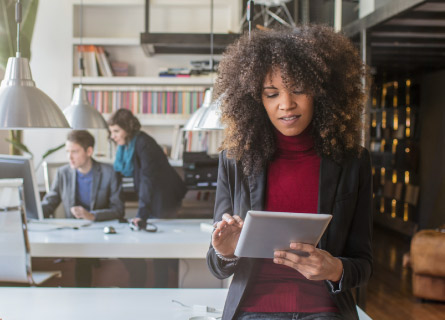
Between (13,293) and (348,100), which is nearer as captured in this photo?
(348,100)

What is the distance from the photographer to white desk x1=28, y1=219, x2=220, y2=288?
2.88 meters

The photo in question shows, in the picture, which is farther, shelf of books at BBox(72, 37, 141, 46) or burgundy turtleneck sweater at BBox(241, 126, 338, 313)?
shelf of books at BBox(72, 37, 141, 46)

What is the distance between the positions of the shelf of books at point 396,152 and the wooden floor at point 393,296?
1252 millimetres

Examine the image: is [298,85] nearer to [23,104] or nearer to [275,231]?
[275,231]

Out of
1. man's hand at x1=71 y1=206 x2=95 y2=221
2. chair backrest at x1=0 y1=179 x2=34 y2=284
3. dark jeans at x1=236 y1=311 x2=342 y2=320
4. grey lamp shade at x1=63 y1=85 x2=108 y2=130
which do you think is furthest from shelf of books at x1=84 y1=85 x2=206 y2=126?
dark jeans at x1=236 y1=311 x2=342 y2=320

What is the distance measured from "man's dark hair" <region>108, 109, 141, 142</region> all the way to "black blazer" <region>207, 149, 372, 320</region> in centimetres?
280

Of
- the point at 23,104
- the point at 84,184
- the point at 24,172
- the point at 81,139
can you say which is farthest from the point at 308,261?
the point at 84,184

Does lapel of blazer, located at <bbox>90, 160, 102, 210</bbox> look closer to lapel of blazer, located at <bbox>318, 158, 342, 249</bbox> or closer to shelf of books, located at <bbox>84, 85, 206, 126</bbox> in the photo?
shelf of books, located at <bbox>84, 85, 206, 126</bbox>

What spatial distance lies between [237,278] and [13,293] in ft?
3.09

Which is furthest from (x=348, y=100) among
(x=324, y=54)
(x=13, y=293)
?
(x=13, y=293)

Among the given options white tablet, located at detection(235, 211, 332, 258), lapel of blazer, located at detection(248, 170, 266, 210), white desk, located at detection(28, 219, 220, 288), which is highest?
lapel of blazer, located at detection(248, 170, 266, 210)

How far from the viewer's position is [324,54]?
148cm

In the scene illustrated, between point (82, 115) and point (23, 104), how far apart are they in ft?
5.34

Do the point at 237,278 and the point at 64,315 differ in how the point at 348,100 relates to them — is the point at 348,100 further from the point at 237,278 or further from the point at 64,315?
the point at 64,315
